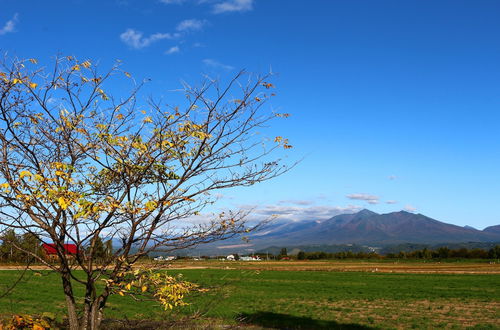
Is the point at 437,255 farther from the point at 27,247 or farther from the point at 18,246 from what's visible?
the point at 18,246

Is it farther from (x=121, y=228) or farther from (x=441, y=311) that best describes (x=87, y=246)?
(x=441, y=311)

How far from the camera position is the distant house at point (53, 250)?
6.84m

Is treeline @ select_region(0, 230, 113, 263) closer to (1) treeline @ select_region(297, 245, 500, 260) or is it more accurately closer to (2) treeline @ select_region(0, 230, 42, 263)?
(2) treeline @ select_region(0, 230, 42, 263)

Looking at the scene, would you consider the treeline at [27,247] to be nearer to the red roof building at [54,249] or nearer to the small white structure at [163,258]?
the red roof building at [54,249]

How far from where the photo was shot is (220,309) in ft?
84.1

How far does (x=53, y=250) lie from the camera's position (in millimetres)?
7328

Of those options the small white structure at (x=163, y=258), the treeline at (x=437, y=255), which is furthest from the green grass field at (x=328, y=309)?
the treeline at (x=437, y=255)

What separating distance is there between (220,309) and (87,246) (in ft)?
65.7

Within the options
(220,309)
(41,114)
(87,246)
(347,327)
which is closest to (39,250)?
(87,246)

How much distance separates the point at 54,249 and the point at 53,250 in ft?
0.76

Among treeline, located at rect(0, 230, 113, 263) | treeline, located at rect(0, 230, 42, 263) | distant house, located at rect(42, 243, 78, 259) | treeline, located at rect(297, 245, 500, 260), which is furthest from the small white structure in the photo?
treeline, located at rect(297, 245, 500, 260)

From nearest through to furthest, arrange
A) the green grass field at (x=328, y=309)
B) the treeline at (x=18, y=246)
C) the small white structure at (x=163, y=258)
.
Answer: the treeline at (x=18, y=246)
the small white structure at (x=163, y=258)
the green grass field at (x=328, y=309)

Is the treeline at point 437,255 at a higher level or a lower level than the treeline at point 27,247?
lower

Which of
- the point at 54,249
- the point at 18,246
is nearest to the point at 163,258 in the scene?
the point at 54,249
